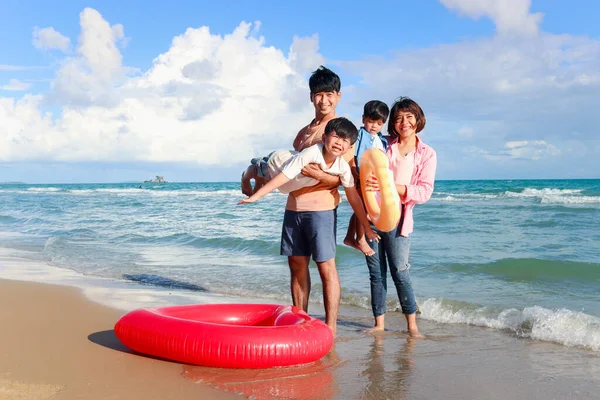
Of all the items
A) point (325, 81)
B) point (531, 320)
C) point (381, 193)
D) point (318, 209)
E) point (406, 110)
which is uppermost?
point (325, 81)

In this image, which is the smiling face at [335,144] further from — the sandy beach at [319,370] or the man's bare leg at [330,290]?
the sandy beach at [319,370]

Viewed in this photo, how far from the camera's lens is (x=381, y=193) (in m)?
4.23

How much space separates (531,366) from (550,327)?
1119 mm

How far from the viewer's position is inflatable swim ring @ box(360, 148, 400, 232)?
4.16m

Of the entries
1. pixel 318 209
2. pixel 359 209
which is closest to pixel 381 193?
pixel 359 209

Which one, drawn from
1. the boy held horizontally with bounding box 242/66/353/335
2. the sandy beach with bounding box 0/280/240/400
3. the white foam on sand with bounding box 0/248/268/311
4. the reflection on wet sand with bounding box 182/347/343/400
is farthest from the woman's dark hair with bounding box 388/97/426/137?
the white foam on sand with bounding box 0/248/268/311

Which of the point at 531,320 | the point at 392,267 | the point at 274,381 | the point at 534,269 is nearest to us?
the point at 274,381

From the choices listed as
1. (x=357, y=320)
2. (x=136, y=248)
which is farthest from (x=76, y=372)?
(x=136, y=248)

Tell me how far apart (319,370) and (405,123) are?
219 cm

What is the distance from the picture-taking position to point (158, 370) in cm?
391

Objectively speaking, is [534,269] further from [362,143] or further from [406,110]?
[362,143]

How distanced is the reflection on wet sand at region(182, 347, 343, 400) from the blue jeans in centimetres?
127

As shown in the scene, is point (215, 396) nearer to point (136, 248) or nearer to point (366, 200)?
point (366, 200)

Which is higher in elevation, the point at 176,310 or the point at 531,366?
the point at 176,310
